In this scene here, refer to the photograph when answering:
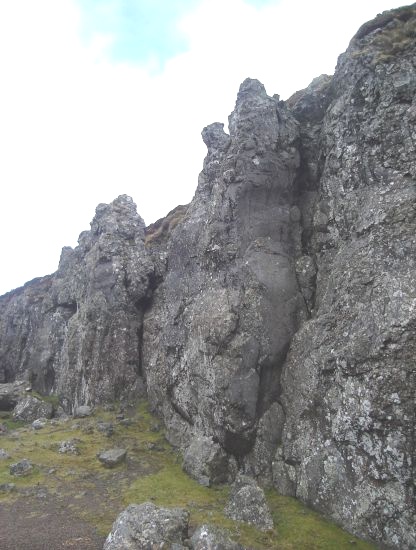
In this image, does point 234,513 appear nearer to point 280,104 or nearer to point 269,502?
point 269,502

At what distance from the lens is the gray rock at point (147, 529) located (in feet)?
58.7

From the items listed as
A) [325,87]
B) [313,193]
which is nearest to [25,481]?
[313,193]

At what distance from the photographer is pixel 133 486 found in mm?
26375

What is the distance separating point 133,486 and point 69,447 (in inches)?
326

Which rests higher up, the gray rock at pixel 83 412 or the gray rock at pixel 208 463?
the gray rock at pixel 83 412

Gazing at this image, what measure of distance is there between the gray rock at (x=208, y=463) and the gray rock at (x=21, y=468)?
32.1 ft

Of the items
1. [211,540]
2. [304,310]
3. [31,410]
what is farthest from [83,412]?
[211,540]

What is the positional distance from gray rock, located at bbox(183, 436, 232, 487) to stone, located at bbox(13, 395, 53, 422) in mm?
24347

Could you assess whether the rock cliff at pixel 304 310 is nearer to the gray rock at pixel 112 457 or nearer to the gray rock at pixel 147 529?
the gray rock at pixel 112 457

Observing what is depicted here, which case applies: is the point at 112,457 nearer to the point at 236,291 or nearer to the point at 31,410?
the point at 236,291

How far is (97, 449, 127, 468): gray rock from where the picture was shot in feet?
96.9

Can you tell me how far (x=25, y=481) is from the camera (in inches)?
1067

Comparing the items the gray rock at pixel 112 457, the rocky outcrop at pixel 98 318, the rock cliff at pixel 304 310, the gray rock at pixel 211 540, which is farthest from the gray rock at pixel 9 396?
the gray rock at pixel 211 540

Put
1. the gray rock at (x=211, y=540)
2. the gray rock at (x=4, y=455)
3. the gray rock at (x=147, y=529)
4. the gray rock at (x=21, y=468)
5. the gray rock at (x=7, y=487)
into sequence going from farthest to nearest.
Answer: the gray rock at (x=4, y=455) → the gray rock at (x=21, y=468) → the gray rock at (x=7, y=487) → the gray rock at (x=147, y=529) → the gray rock at (x=211, y=540)
